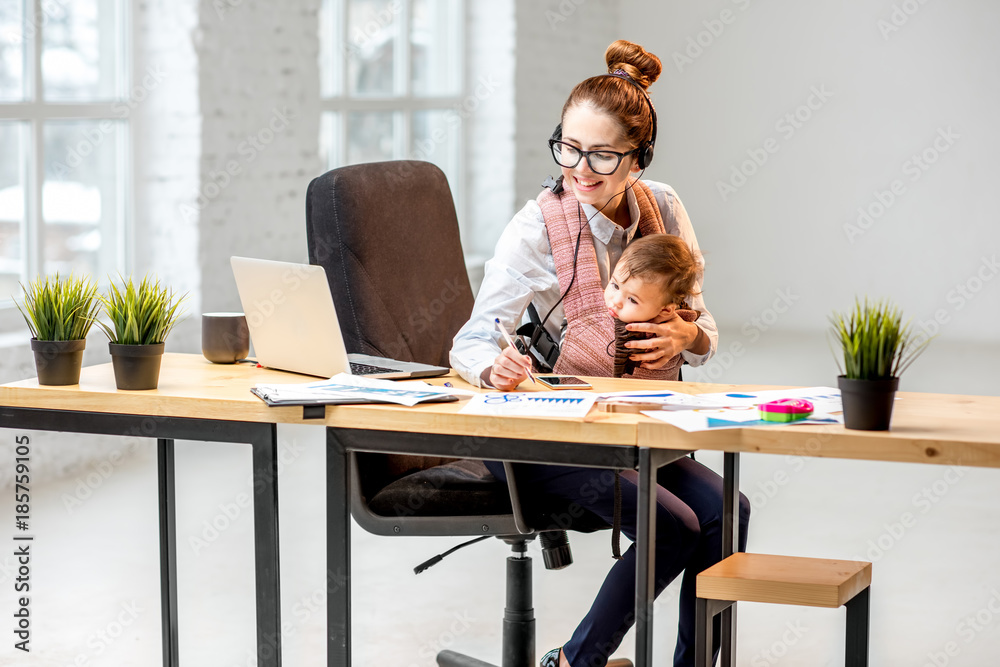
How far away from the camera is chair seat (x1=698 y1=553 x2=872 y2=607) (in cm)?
163

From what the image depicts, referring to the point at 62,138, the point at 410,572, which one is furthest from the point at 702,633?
the point at 62,138

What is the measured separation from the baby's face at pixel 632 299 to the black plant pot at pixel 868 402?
1.85ft

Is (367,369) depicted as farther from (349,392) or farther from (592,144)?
(592,144)

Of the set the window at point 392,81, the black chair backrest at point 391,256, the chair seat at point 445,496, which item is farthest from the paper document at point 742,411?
the window at point 392,81

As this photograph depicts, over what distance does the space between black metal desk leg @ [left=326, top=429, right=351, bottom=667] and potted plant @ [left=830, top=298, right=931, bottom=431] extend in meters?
0.75

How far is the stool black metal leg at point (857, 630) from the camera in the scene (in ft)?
5.87

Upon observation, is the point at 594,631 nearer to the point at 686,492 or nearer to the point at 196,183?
the point at 686,492

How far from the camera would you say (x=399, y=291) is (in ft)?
7.64

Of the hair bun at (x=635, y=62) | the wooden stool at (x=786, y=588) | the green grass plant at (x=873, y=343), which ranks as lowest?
the wooden stool at (x=786, y=588)

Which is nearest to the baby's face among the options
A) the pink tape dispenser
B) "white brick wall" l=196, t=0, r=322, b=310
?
the pink tape dispenser

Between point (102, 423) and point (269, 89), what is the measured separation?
3.17 m

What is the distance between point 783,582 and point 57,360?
3.96 ft

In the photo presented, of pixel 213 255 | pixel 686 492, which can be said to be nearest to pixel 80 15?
pixel 213 255

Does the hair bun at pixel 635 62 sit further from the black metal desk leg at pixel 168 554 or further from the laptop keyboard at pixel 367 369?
the black metal desk leg at pixel 168 554
